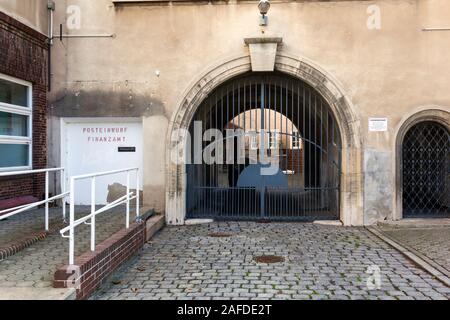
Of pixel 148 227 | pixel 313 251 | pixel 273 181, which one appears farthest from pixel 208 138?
pixel 313 251

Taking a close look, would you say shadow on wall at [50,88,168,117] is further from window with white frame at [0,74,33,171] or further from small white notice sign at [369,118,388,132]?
small white notice sign at [369,118,388,132]

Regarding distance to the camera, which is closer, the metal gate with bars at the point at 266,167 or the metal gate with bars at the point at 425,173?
the metal gate with bars at the point at 425,173

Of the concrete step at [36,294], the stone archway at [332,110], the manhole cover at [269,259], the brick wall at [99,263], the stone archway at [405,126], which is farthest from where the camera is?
the stone archway at [332,110]

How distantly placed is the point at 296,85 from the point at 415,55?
261 centimetres

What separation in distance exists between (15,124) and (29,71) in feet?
3.75

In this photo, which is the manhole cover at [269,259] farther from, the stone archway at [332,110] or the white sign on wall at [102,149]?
the white sign on wall at [102,149]

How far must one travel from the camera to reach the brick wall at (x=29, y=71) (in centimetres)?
771

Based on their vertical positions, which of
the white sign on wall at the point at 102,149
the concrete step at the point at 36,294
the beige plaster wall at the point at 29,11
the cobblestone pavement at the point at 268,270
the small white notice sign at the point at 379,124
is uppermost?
the beige plaster wall at the point at 29,11

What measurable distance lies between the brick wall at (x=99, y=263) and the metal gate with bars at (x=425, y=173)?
20.4 ft

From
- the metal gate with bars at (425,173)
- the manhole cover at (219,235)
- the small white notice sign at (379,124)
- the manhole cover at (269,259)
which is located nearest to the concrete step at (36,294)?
the manhole cover at (269,259)

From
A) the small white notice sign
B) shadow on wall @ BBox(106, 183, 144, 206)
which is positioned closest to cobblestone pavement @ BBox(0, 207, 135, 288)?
shadow on wall @ BBox(106, 183, 144, 206)
